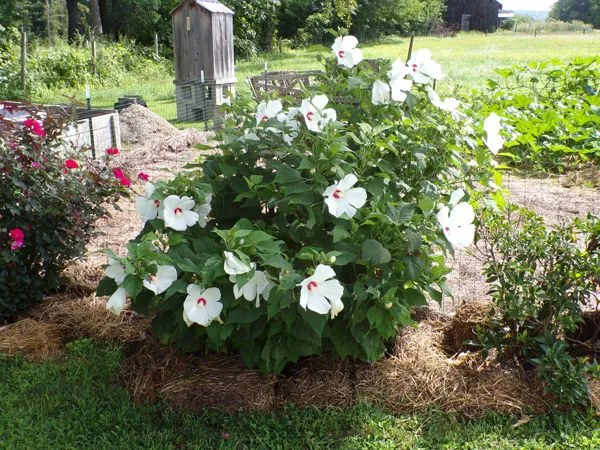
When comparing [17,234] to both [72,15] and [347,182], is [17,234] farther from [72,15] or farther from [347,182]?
[72,15]

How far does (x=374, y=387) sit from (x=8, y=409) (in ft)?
5.43

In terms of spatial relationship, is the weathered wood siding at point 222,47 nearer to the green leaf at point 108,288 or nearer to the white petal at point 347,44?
the white petal at point 347,44

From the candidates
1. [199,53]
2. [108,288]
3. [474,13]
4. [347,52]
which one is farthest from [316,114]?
[474,13]

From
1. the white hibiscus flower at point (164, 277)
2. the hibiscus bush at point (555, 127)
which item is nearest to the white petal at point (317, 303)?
the white hibiscus flower at point (164, 277)

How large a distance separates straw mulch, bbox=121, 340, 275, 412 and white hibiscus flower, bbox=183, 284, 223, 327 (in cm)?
63

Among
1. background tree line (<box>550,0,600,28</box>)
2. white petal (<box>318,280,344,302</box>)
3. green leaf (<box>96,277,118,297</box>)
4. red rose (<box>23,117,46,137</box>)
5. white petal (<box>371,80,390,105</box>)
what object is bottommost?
green leaf (<box>96,277,118,297</box>)

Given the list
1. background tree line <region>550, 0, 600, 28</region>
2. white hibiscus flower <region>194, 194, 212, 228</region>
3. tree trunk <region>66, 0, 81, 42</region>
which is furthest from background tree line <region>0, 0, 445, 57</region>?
background tree line <region>550, 0, 600, 28</region>

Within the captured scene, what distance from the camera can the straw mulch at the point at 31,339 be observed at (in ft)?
11.0

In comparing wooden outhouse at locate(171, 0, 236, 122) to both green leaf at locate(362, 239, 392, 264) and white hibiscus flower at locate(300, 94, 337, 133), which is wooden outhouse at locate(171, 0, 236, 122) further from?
green leaf at locate(362, 239, 392, 264)

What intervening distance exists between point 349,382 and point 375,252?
80 centimetres

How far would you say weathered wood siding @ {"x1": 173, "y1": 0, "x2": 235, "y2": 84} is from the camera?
39.0 ft

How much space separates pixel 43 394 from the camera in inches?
120

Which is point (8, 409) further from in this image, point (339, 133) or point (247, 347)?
point (339, 133)

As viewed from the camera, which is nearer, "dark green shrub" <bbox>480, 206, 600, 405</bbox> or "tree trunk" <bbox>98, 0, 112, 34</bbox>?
"dark green shrub" <bbox>480, 206, 600, 405</bbox>
